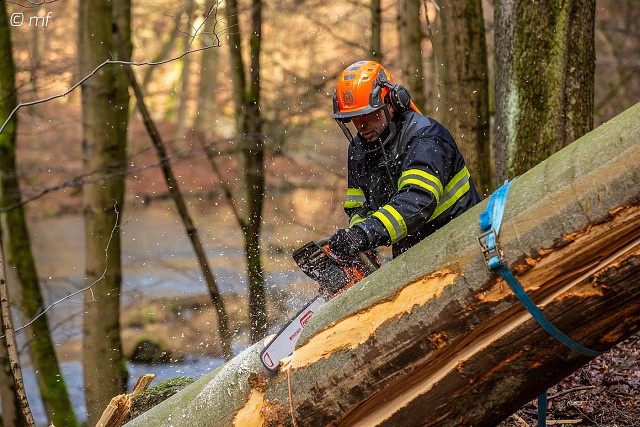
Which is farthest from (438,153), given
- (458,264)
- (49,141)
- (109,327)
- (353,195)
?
(49,141)

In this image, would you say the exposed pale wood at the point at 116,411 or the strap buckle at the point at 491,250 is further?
the exposed pale wood at the point at 116,411

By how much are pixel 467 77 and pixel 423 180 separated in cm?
346

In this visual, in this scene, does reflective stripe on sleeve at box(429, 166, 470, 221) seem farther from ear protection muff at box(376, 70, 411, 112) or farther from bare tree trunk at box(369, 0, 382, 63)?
bare tree trunk at box(369, 0, 382, 63)

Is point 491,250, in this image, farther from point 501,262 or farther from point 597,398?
point 597,398

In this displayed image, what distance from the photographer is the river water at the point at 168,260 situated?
10445 mm

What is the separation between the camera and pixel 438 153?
11.1 feet

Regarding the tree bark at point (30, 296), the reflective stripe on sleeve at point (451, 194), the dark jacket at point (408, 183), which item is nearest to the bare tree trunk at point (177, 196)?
the tree bark at point (30, 296)

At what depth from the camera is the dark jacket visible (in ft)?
10.6

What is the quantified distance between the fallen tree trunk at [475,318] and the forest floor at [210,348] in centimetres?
161

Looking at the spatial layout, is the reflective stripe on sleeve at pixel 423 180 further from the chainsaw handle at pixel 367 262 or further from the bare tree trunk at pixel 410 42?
the bare tree trunk at pixel 410 42

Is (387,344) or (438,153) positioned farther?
(438,153)

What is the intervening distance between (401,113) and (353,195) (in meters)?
0.58

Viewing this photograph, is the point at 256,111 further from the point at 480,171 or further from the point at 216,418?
the point at 216,418

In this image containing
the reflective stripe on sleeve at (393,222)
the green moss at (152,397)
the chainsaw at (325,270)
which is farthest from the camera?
the green moss at (152,397)
